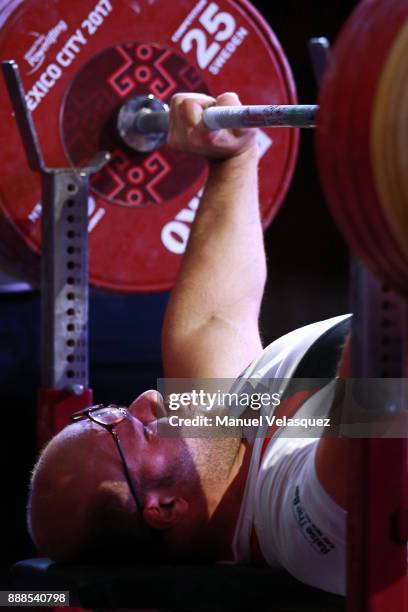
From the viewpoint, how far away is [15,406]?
123 inches

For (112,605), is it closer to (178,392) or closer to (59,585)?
(59,585)

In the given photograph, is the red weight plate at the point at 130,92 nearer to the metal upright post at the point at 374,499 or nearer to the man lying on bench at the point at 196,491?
the man lying on bench at the point at 196,491

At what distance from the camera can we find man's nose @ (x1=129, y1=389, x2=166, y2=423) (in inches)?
70.4

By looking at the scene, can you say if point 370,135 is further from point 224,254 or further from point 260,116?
point 224,254

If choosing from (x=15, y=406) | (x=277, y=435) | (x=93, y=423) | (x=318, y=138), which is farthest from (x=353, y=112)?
(x=15, y=406)

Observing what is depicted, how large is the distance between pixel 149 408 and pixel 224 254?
14.8 inches

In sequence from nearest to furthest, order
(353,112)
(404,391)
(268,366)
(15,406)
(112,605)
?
(353,112), (404,391), (112,605), (268,366), (15,406)

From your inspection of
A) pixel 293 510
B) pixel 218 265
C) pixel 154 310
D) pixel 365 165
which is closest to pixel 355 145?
pixel 365 165

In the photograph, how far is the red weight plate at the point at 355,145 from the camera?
1.07 m

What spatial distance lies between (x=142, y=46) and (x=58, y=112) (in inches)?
8.6

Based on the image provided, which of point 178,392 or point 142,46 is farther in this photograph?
point 142,46

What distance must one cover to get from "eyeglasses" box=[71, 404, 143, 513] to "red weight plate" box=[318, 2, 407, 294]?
0.71 metres

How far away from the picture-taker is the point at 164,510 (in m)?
1.73

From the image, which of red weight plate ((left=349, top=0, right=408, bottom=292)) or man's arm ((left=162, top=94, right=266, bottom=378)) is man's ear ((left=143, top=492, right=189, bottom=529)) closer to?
man's arm ((left=162, top=94, right=266, bottom=378))
